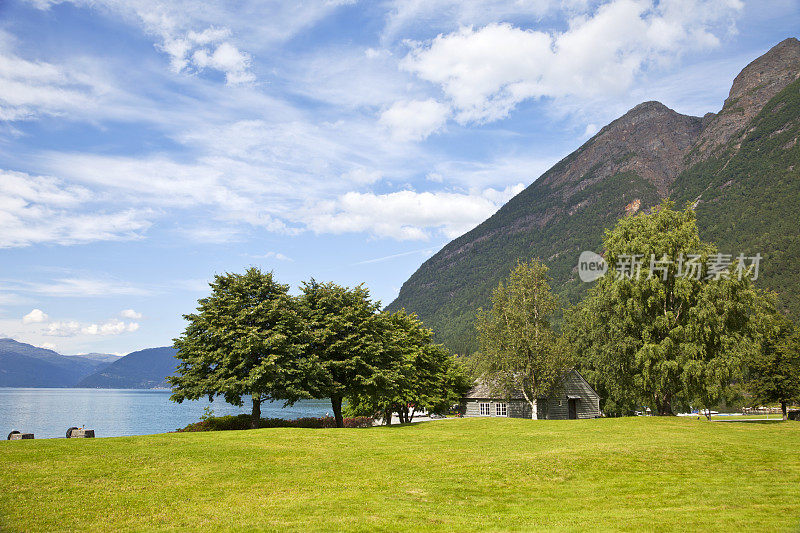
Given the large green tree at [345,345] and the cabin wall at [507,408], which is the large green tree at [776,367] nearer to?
the cabin wall at [507,408]

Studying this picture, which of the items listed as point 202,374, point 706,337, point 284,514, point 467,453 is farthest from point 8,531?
point 706,337

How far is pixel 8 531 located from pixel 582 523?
13.4 m

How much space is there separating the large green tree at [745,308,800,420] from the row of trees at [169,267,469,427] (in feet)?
109

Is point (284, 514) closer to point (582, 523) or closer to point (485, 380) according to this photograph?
point (582, 523)

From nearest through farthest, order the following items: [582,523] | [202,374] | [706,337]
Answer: [582,523], [202,374], [706,337]

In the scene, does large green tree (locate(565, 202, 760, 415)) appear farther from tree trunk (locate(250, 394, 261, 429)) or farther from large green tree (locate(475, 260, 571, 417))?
tree trunk (locate(250, 394, 261, 429))

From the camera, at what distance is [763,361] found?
4778 cm

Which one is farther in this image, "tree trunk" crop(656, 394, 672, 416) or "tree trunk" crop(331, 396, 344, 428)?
"tree trunk" crop(656, 394, 672, 416)

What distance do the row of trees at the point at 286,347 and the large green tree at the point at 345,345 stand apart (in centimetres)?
8

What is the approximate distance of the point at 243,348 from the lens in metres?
33.9

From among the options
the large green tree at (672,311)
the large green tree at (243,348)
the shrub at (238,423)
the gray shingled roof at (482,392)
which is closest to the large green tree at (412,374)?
the gray shingled roof at (482,392)

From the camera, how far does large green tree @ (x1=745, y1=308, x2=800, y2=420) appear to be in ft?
152

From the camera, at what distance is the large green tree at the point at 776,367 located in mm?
46406

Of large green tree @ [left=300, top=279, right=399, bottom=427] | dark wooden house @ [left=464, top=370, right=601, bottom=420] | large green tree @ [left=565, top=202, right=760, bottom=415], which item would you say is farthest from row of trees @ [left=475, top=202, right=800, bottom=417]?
large green tree @ [left=300, top=279, right=399, bottom=427]
